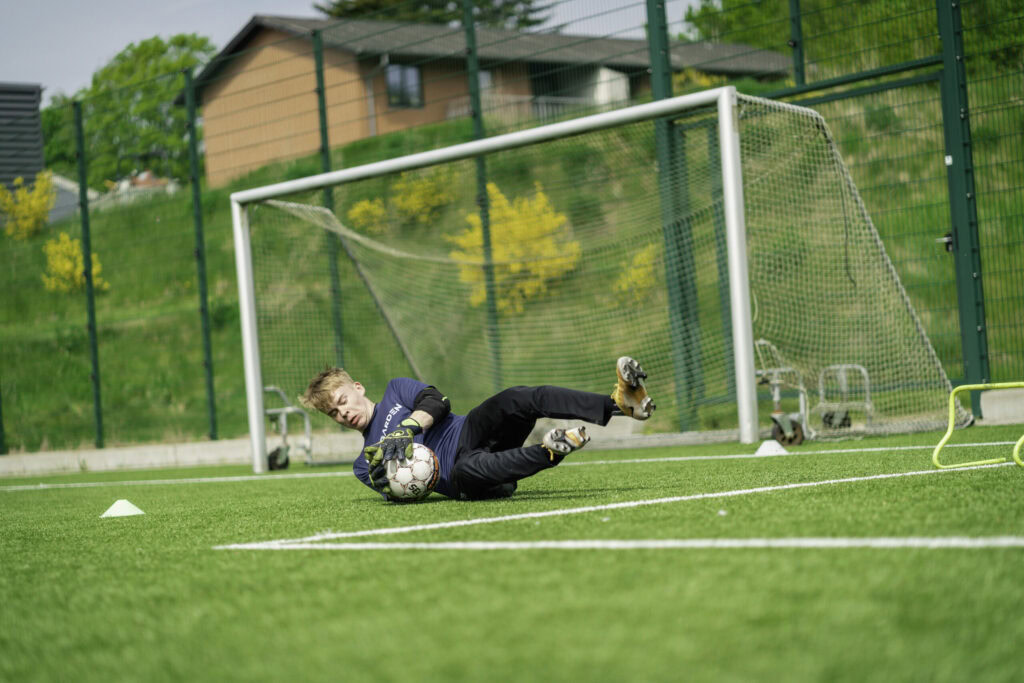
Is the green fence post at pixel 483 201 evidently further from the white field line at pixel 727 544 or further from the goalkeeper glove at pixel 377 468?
the white field line at pixel 727 544

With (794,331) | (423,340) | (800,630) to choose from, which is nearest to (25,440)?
(423,340)

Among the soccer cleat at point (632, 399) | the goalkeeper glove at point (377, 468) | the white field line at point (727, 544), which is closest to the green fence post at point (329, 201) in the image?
the goalkeeper glove at point (377, 468)

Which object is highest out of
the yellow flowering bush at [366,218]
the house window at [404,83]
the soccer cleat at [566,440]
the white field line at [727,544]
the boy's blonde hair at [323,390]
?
the house window at [404,83]

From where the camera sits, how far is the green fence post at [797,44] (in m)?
9.22

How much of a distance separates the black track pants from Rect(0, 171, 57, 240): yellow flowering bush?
11.9 metres

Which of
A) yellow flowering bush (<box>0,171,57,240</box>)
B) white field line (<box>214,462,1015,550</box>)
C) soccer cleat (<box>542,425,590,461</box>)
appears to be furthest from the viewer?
yellow flowering bush (<box>0,171,57,240</box>)

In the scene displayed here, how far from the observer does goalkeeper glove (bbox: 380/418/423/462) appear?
14.7 ft

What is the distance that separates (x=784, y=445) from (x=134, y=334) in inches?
615

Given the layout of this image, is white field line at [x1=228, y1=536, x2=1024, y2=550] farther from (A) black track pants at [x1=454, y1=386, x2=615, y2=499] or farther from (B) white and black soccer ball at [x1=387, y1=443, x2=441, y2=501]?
(B) white and black soccer ball at [x1=387, y1=443, x2=441, y2=501]

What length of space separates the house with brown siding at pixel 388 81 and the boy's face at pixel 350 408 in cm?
517

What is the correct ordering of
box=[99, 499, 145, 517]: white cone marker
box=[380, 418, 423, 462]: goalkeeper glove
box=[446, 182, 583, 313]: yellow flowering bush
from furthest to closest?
box=[446, 182, 583, 313]: yellow flowering bush, box=[99, 499, 145, 517]: white cone marker, box=[380, 418, 423, 462]: goalkeeper glove

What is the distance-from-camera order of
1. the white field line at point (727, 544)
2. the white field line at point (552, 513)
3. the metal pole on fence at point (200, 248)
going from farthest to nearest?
1. the metal pole on fence at point (200, 248)
2. the white field line at point (552, 513)
3. the white field line at point (727, 544)

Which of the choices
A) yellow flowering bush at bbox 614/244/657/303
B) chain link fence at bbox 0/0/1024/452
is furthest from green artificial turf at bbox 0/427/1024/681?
yellow flowering bush at bbox 614/244/657/303

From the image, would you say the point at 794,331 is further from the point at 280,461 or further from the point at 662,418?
the point at 280,461
